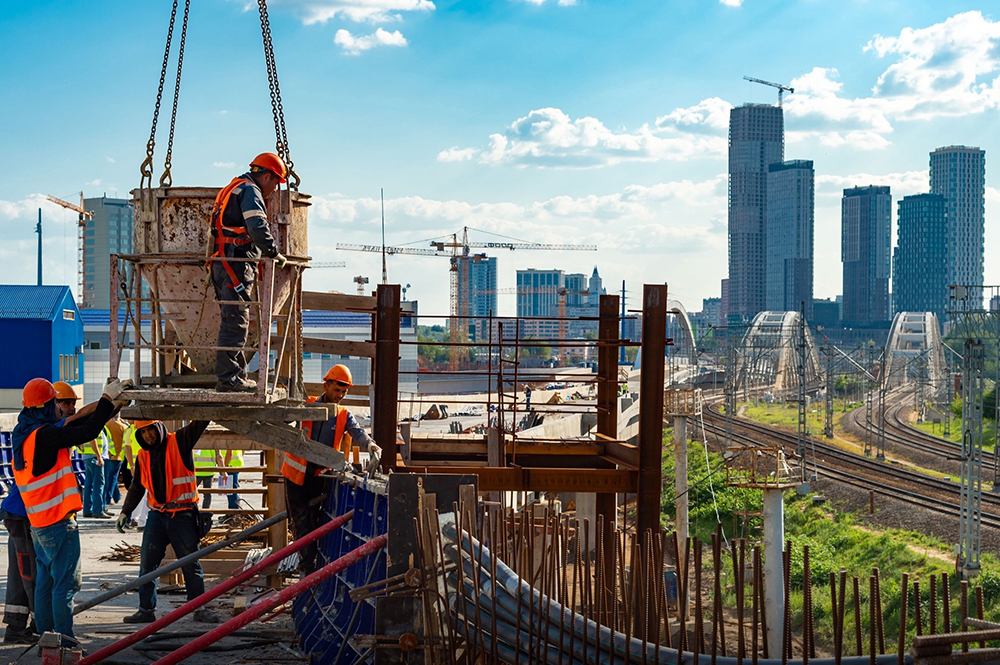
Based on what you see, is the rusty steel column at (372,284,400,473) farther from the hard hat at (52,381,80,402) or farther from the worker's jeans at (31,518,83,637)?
the worker's jeans at (31,518,83,637)

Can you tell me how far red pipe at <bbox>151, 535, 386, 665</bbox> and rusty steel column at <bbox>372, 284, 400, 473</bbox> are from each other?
14.5 feet

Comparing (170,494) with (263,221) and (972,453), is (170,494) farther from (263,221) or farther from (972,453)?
(972,453)

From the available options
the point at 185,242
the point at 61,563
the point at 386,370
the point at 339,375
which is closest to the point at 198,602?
the point at 61,563

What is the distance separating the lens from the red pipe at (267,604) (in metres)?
6.16

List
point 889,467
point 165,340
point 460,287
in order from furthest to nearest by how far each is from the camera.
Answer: point 460,287, point 889,467, point 165,340

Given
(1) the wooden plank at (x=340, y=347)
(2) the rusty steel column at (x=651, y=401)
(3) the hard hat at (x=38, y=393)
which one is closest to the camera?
(3) the hard hat at (x=38, y=393)

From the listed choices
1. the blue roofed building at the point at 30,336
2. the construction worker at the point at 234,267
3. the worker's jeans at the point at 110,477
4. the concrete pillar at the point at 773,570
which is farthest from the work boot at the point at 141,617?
the blue roofed building at the point at 30,336

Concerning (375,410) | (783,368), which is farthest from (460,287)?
(375,410)

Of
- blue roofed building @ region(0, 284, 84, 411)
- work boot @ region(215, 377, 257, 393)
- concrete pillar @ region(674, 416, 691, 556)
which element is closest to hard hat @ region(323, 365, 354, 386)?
work boot @ region(215, 377, 257, 393)

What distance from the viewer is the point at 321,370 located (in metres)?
64.5

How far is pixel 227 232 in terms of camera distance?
7441 millimetres

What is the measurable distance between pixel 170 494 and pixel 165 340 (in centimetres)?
141

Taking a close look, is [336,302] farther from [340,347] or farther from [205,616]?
[205,616]

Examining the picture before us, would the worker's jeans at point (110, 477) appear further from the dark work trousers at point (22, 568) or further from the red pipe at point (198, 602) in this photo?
the red pipe at point (198, 602)
